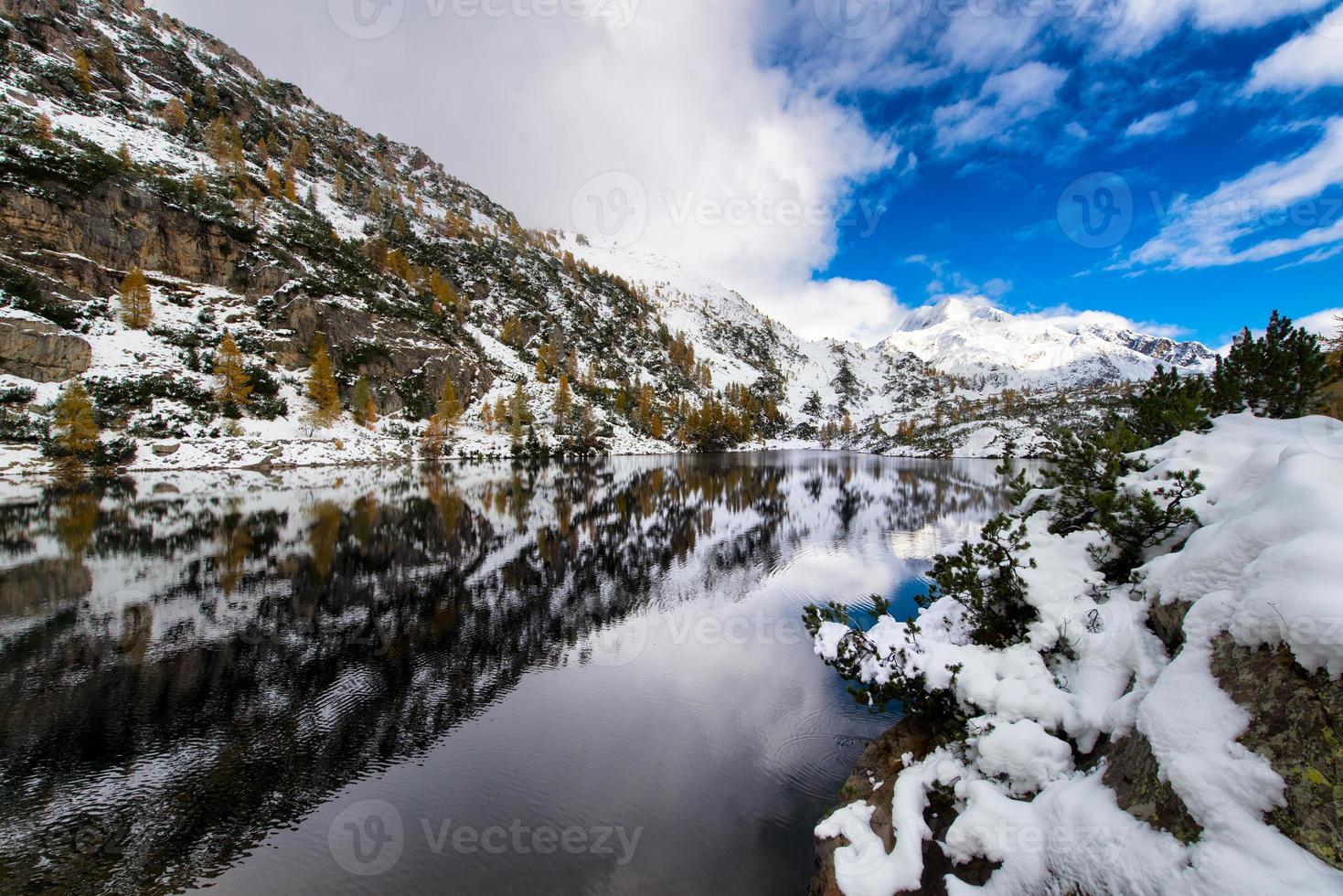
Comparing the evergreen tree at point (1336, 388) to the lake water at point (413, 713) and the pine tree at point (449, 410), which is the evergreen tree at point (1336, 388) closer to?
the lake water at point (413, 713)

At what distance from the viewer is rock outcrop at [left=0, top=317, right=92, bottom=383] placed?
55.8 m

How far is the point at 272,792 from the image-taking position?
29.9ft

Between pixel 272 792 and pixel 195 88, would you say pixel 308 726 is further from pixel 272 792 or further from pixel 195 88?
pixel 195 88

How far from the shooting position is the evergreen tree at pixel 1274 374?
1430 cm

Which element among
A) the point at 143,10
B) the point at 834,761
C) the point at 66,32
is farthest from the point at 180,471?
the point at 143,10

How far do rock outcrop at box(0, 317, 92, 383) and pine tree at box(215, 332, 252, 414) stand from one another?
12.3 metres

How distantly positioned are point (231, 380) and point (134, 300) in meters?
18.5

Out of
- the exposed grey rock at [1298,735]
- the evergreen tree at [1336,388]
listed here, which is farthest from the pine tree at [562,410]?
the exposed grey rock at [1298,735]

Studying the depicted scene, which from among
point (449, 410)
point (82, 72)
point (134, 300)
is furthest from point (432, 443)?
point (82, 72)

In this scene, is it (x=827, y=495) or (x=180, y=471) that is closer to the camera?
(x=827, y=495)

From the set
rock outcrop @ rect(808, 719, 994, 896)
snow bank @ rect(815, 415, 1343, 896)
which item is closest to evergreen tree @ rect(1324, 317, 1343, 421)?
snow bank @ rect(815, 415, 1343, 896)

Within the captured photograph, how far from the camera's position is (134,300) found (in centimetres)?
7038

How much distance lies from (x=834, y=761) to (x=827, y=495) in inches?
1687

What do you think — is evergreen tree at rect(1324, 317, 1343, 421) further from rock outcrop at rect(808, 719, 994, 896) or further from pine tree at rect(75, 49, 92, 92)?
pine tree at rect(75, 49, 92, 92)
